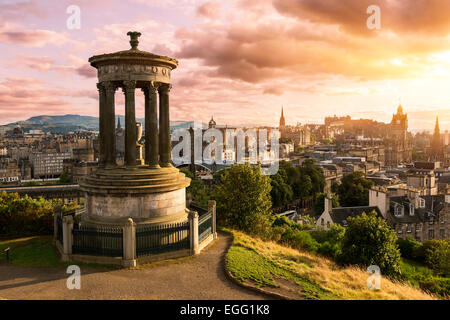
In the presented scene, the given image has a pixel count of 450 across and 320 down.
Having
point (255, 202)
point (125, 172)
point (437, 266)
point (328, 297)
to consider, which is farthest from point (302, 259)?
point (437, 266)

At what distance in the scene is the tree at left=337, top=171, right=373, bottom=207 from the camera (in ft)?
259

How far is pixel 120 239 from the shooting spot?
1848 centimetres

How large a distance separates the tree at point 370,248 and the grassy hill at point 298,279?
4584mm

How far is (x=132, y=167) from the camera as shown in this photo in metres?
20.7

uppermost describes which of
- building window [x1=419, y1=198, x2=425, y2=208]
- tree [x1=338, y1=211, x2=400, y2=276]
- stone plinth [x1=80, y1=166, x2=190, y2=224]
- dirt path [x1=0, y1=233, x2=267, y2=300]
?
stone plinth [x1=80, y1=166, x2=190, y2=224]

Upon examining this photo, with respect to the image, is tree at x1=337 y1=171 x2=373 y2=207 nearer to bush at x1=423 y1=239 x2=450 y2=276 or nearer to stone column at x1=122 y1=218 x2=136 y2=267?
bush at x1=423 y1=239 x2=450 y2=276

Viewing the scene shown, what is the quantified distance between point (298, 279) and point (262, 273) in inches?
62.9

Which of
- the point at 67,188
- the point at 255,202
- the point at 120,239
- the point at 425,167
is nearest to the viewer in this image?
the point at 120,239

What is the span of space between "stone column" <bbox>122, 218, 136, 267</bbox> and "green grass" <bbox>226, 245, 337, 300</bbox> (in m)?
4.55

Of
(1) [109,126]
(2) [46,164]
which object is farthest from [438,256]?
(2) [46,164]

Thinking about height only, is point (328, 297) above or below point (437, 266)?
above

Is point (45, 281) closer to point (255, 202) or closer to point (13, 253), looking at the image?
point (13, 253)

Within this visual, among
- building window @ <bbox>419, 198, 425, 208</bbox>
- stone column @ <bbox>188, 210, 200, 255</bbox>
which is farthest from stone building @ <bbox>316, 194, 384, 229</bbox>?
stone column @ <bbox>188, 210, 200, 255</bbox>

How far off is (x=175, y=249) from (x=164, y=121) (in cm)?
790
